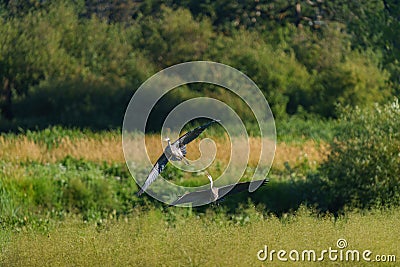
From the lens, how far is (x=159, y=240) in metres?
7.86

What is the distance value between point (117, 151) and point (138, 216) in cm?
660

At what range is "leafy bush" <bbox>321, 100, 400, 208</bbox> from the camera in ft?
40.4

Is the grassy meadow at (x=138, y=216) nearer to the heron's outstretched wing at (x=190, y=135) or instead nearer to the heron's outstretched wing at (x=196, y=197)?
the heron's outstretched wing at (x=196, y=197)

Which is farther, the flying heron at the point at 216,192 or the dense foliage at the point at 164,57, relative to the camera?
the dense foliage at the point at 164,57

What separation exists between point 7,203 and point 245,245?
5511 mm

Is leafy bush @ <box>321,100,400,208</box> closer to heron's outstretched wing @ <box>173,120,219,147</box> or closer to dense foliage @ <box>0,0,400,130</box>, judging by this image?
heron's outstretched wing @ <box>173,120,219,147</box>

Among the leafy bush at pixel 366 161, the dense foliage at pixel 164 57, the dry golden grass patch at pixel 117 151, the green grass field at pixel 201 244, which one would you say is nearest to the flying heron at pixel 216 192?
the green grass field at pixel 201 244

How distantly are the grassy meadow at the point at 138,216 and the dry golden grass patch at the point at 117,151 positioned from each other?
0.03 metres

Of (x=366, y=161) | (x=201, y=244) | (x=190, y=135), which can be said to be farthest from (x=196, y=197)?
(x=366, y=161)

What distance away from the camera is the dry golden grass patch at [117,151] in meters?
16.1

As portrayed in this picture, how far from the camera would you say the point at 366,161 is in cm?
1248

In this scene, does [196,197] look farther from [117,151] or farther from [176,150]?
[117,151]

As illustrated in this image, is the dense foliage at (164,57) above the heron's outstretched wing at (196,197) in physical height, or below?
above

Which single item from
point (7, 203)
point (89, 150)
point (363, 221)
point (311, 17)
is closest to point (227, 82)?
point (89, 150)
